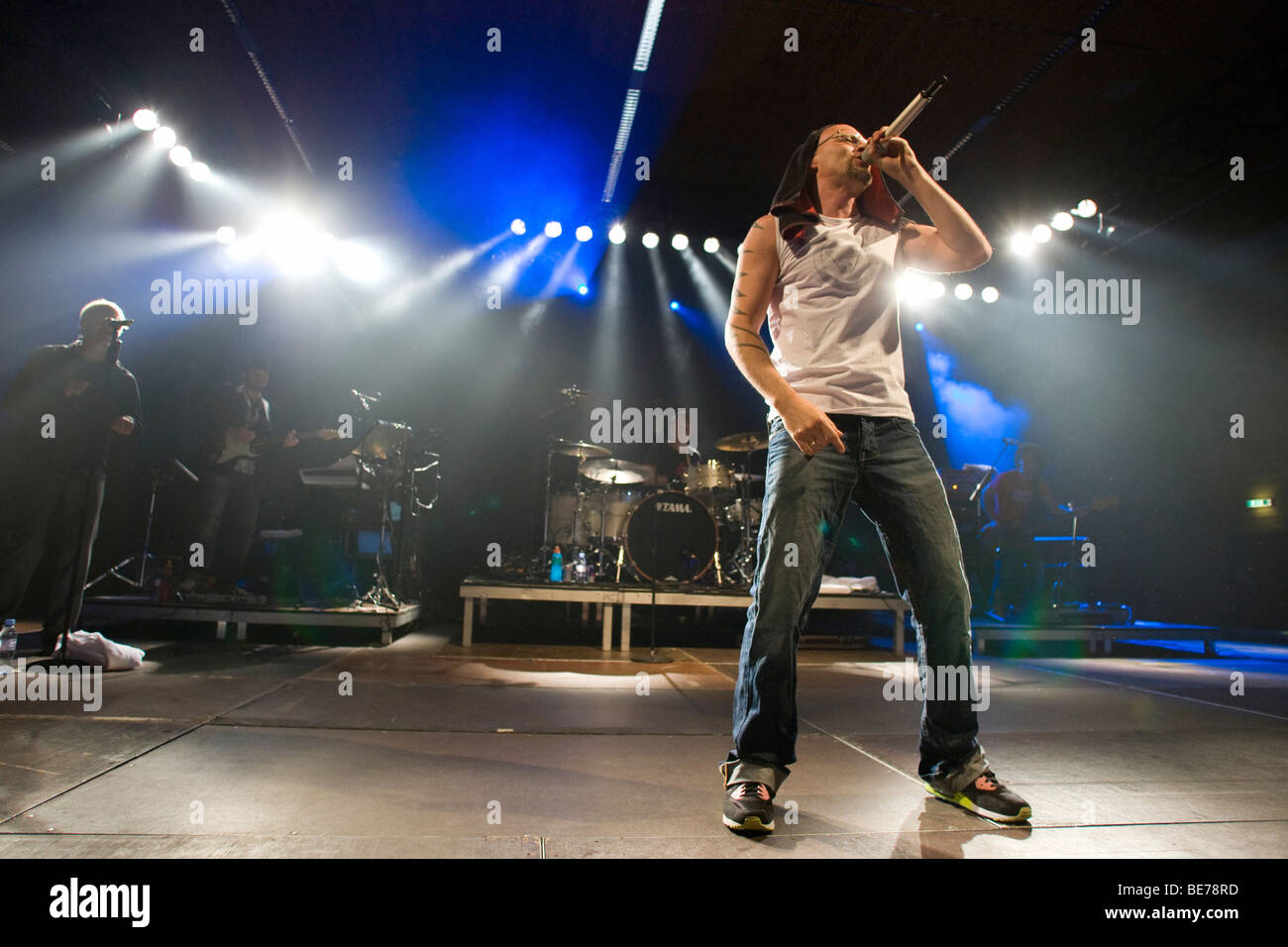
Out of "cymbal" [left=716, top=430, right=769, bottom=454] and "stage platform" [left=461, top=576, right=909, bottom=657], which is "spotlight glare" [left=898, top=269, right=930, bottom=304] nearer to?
"cymbal" [left=716, top=430, right=769, bottom=454]

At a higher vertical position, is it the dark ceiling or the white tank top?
the dark ceiling

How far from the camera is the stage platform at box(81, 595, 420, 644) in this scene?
16.1 ft

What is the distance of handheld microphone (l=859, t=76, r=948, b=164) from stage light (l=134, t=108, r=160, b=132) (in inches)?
269

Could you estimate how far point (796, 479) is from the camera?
5.68 feet

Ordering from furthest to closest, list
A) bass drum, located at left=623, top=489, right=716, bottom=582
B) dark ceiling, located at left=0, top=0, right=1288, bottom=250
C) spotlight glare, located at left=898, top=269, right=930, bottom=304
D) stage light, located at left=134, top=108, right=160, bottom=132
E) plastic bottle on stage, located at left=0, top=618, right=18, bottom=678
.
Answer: spotlight glare, located at left=898, top=269, right=930, bottom=304
bass drum, located at left=623, top=489, right=716, bottom=582
stage light, located at left=134, top=108, right=160, bottom=132
dark ceiling, located at left=0, top=0, right=1288, bottom=250
plastic bottle on stage, located at left=0, top=618, right=18, bottom=678

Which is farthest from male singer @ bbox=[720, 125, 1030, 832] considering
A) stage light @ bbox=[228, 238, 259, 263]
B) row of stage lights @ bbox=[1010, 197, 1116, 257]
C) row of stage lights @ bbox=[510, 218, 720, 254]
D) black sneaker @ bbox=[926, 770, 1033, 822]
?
stage light @ bbox=[228, 238, 259, 263]

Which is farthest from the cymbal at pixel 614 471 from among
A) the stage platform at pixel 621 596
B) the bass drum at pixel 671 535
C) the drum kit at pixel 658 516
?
the stage platform at pixel 621 596

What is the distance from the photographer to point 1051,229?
316 inches

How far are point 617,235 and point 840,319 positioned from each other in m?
7.09

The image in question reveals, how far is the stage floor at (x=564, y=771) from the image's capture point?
142 cm

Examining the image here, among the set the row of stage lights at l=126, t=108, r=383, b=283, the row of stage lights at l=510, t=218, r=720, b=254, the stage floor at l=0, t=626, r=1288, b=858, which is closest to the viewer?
the stage floor at l=0, t=626, r=1288, b=858

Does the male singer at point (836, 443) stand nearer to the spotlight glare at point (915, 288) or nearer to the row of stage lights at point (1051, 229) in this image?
the row of stage lights at point (1051, 229)

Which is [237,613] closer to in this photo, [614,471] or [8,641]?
[8,641]
